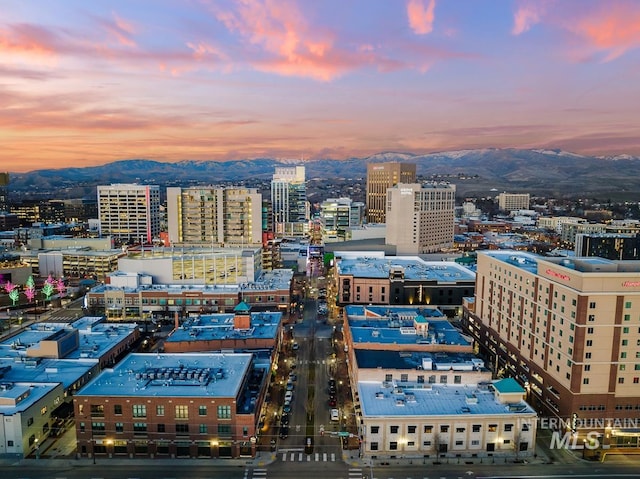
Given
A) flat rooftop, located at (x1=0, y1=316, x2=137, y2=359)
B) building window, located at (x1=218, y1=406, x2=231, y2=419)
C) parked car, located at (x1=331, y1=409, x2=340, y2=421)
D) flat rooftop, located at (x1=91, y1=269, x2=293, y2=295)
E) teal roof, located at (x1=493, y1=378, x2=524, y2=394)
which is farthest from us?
flat rooftop, located at (x1=91, y1=269, x2=293, y2=295)

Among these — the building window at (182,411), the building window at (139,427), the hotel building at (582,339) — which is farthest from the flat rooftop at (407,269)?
the building window at (139,427)

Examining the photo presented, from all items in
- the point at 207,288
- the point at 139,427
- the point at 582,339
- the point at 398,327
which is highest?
the point at 582,339

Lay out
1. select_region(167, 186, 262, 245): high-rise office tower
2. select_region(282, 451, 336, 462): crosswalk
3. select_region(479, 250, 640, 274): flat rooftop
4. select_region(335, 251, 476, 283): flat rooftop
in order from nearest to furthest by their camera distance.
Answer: select_region(282, 451, 336, 462): crosswalk < select_region(479, 250, 640, 274): flat rooftop < select_region(335, 251, 476, 283): flat rooftop < select_region(167, 186, 262, 245): high-rise office tower

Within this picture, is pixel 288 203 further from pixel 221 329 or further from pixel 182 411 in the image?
pixel 182 411

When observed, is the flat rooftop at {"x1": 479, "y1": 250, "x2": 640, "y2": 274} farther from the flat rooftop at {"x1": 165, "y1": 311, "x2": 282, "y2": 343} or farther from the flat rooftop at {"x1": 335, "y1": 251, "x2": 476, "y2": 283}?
the flat rooftop at {"x1": 165, "y1": 311, "x2": 282, "y2": 343}

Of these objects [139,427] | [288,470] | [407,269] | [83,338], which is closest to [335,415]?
[288,470]

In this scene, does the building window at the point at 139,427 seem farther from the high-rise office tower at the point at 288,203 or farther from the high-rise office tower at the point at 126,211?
the high-rise office tower at the point at 288,203

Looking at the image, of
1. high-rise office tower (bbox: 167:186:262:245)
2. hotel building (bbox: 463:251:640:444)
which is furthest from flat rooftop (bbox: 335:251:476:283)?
hotel building (bbox: 463:251:640:444)
